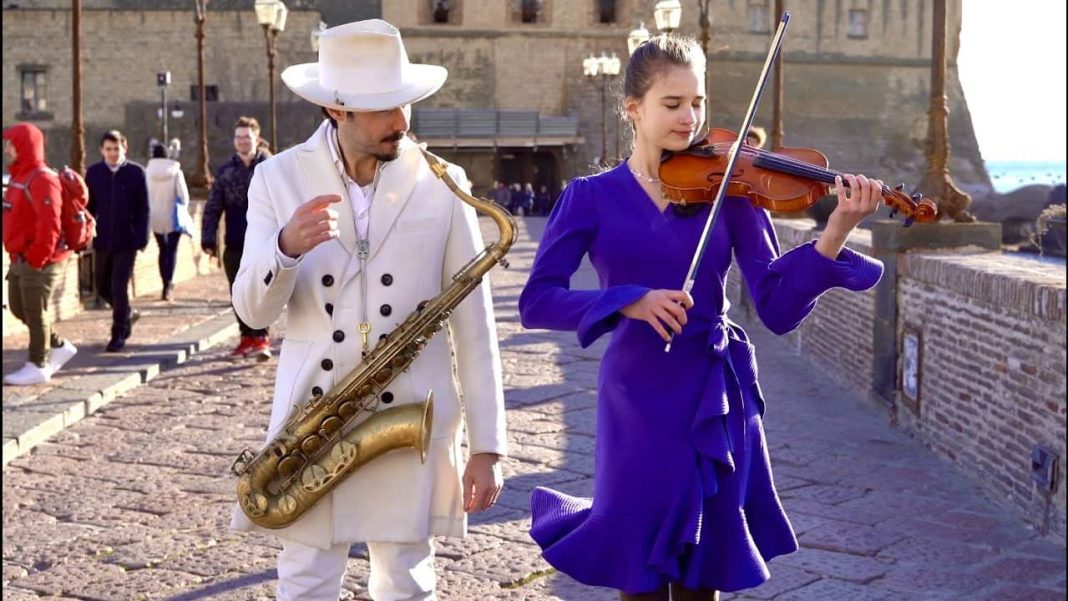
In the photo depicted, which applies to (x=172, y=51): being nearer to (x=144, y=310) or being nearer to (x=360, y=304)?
(x=144, y=310)

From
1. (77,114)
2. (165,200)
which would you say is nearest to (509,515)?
(165,200)

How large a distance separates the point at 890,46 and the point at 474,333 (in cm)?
5291

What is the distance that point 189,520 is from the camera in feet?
19.1

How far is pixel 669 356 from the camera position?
10.3ft

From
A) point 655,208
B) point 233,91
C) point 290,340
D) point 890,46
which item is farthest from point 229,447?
point 890,46

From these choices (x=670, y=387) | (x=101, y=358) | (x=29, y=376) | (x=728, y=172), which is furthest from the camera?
(x=101, y=358)

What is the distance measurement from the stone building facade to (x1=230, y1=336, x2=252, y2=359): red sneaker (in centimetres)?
3529

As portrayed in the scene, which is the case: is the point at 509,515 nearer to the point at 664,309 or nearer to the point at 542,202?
the point at 664,309

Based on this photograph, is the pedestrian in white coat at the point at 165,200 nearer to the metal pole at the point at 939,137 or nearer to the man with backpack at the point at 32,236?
the man with backpack at the point at 32,236

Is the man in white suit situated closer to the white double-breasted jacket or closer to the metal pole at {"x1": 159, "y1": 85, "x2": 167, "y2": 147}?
the white double-breasted jacket

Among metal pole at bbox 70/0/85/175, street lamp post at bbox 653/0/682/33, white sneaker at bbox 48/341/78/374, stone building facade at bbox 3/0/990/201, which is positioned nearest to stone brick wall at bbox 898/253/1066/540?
white sneaker at bbox 48/341/78/374

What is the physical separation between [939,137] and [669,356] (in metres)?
6.67

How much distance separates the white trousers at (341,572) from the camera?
318 cm

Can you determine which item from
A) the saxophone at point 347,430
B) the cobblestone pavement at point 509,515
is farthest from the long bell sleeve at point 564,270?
the cobblestone pavement at point 509,515
